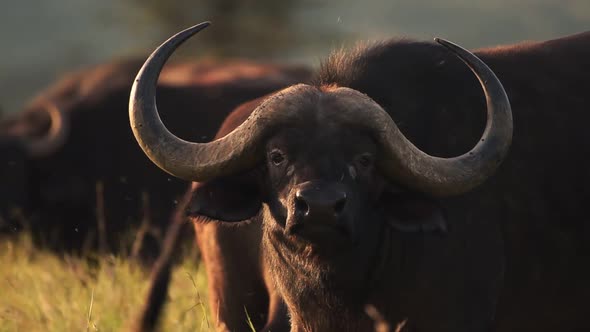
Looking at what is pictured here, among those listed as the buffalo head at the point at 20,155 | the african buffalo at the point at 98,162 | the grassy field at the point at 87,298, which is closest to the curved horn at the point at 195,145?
the grassy field at the point at 87,298

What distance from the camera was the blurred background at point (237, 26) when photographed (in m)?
30.6

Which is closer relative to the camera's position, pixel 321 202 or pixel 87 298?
pixel 321 202

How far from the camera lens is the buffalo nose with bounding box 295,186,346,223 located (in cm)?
454

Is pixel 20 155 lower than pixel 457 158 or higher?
lower

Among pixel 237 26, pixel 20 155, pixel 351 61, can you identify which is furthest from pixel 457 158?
pixel 237 26

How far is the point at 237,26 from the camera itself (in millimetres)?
30203

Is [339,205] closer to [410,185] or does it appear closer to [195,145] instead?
[410,185]

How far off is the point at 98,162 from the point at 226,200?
6.21 metres

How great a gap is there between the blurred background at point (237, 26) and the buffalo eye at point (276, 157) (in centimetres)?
2370

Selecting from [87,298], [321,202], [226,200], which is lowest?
[87,298]

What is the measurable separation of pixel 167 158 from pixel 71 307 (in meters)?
2.11

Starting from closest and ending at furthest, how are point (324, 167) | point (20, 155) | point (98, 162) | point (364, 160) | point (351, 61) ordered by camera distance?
1. point (324, 167)
2. point (364, 160)
3. point (351, 61)
4. point (98, 162)
5. point (20, 155)

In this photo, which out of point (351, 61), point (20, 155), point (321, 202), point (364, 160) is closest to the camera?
point (321, 202)

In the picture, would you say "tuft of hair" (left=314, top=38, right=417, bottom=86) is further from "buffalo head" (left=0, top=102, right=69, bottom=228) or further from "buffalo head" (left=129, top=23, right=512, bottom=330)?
"buffalo head" (left=0, top=102, right=69, bottom=228)
